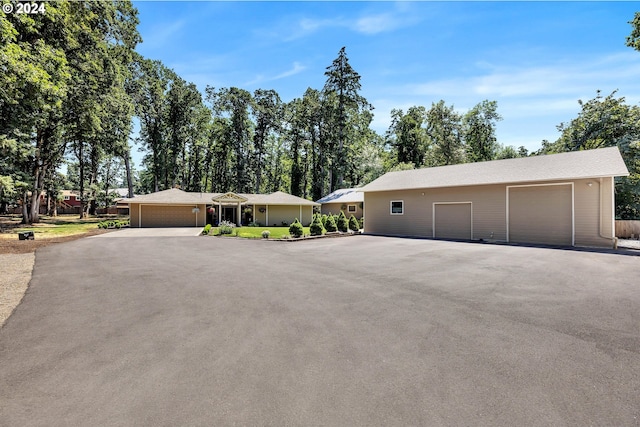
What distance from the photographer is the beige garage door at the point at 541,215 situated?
1377cm

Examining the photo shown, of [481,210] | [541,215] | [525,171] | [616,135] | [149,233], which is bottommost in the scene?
[149,233]

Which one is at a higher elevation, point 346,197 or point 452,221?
point 346,197

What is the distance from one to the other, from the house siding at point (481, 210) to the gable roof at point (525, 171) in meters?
0.41

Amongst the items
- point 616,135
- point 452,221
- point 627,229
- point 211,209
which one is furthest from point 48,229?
point 616,135

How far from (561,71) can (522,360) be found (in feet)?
53.6

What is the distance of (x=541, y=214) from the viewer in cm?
1448

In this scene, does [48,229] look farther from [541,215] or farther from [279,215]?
[541,215]

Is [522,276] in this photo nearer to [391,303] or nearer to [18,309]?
[391,303]

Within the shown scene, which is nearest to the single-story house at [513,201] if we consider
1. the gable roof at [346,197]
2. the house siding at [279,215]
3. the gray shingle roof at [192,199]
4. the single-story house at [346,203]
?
the gable roof at [346,197]

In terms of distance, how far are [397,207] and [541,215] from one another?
8018 millimetres

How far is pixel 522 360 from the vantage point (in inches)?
131

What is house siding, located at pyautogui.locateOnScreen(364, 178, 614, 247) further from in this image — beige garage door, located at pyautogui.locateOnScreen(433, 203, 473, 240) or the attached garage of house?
the attached garage of house

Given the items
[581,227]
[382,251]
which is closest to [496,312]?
[382,251]

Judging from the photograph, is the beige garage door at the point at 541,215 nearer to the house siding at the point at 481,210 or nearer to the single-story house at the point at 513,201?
the single-story house at the point at 513,201
